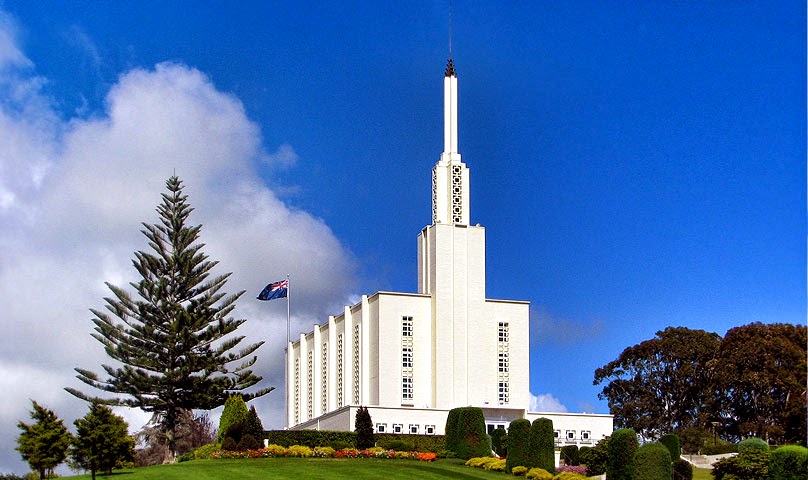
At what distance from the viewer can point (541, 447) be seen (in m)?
36.7

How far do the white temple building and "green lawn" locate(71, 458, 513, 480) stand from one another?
16.0 metres

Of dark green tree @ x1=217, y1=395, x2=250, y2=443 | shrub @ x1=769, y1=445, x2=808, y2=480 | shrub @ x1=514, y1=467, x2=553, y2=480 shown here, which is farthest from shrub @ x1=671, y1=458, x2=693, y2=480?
dark green tree @ x1=217, y1=395, x2=250, y2=443

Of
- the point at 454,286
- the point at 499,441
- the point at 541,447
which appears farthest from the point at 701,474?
the point at 454,286

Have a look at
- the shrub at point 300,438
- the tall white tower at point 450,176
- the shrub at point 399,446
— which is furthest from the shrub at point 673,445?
the tall white tower at point 450,176

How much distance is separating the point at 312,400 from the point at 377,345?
9.82 m

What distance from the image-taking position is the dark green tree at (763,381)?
→ 6397 centimetres

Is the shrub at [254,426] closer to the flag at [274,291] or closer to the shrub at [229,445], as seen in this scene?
the shrub at [229,445]

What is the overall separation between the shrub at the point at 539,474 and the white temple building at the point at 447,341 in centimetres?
1977

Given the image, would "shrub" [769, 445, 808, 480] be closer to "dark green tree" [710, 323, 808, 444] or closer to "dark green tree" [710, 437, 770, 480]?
"dark green tree" [710, 437, 770, 480]

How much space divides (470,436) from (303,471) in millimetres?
8685

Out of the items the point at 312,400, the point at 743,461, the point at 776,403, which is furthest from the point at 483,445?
the point at 776,403

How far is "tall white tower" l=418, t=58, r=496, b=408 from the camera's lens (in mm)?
57812

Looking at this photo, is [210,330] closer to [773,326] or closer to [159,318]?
[159,318]

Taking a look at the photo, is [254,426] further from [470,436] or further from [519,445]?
[519,445]
